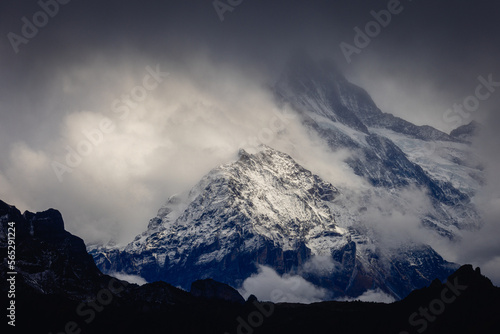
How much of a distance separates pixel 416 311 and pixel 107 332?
118920 millimetres

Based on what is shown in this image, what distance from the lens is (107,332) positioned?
198 meters

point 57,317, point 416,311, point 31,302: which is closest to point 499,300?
point 416,311

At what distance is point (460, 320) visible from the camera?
17975 cm

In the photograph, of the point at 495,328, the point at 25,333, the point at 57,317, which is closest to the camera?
the point at 495,328

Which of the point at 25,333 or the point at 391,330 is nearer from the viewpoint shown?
the point at 25,333

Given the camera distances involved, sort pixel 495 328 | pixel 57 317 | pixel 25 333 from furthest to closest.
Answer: pixel 57 317 < pixel 25 333 < pixel 495 328

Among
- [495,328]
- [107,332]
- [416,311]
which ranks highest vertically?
[107,332]

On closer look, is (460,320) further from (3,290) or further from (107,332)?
(3,290)

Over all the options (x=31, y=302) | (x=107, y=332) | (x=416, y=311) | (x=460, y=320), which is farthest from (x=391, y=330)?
(x=31, y=302)

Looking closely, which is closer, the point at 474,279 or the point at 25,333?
the point at 25,333

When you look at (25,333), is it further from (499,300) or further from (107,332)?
(499,300)

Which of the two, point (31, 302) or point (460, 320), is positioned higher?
point (31, 302)

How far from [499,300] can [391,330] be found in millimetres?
39366

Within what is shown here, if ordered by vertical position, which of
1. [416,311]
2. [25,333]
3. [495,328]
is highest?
[25,333]
